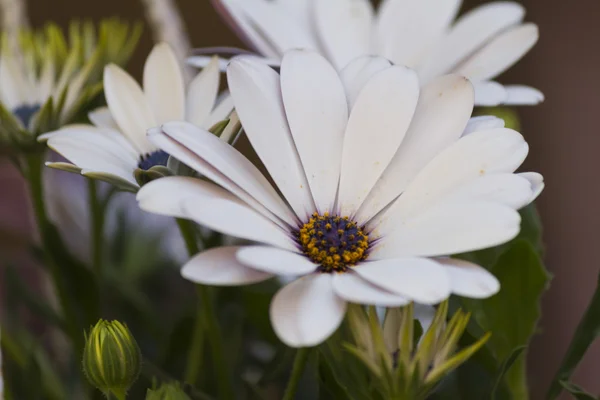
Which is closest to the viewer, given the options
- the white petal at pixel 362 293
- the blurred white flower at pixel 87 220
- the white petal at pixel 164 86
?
the white petal at pixel 362 293

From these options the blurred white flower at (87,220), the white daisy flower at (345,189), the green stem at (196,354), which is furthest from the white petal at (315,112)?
the blurred white flower at (87,220)

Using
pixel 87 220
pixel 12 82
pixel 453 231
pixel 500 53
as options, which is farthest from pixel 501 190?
pixel 87 220

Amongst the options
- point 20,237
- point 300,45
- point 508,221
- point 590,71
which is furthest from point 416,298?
point 590,71

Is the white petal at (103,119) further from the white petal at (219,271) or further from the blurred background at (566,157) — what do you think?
the blurred background at (566,157)

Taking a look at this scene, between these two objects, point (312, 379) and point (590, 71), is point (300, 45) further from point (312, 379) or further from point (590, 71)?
point (590, 71)

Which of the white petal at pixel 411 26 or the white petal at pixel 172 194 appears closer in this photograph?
the white petal at pixel 172 194

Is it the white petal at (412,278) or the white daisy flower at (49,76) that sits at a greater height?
the white daisy flower at (49,76)

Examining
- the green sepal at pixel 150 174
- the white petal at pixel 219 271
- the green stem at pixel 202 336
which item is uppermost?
the green sepal at pixel 150 174
